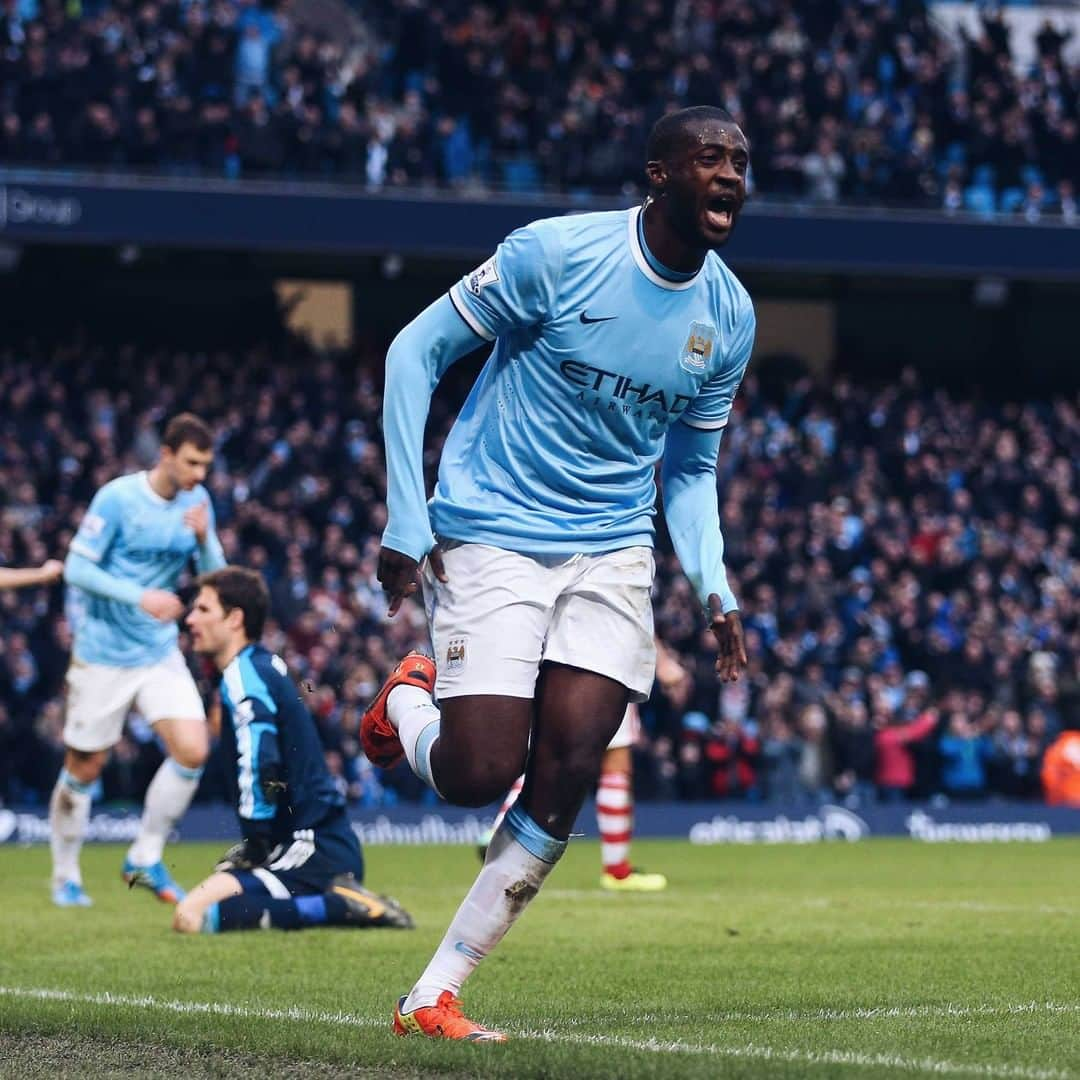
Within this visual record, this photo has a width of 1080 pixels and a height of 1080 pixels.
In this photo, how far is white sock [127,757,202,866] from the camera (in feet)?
38.1

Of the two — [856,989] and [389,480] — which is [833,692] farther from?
[389,480]

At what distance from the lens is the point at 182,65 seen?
27641 millimetres

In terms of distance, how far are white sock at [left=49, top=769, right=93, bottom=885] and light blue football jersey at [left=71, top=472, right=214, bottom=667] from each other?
743 millimetres

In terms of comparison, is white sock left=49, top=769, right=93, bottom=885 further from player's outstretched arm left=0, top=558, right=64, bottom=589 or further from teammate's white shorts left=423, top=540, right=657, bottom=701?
teammate's white shorts left=423, top=540, right=657, bottom=701

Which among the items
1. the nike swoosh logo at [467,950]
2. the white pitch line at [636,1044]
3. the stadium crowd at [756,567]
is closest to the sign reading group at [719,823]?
the stadium crowd at [756,567]

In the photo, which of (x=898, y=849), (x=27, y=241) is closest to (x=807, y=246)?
(x=27, y=241)

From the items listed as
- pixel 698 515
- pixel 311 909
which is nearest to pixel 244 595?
pixel 311 909

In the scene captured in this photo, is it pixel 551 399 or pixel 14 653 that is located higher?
pixel 551 399

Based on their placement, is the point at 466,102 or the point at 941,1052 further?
the point at 466,102

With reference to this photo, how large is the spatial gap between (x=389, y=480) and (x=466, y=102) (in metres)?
24.8

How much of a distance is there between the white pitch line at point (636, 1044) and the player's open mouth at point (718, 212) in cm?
228

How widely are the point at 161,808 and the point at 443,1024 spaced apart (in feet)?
19.7

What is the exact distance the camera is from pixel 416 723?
633 centimetres

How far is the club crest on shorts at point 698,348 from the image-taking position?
6.16 metres
